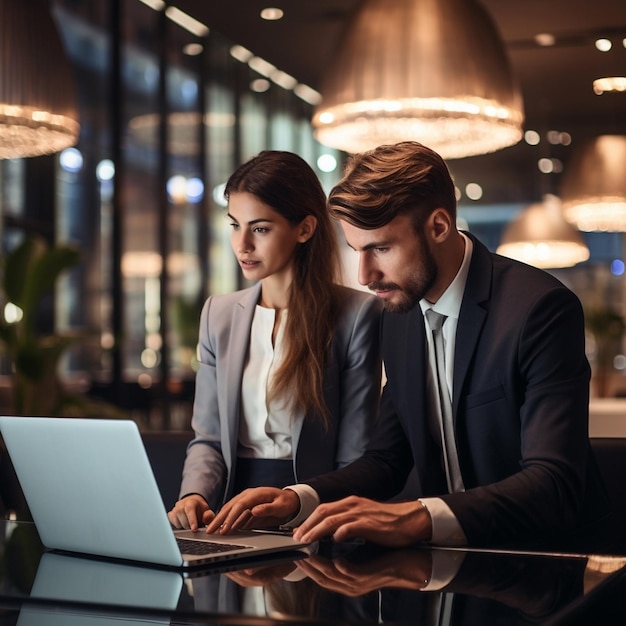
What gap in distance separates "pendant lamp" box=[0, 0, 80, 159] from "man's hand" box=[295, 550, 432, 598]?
3376 mm

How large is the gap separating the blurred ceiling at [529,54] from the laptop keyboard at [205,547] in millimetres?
6033

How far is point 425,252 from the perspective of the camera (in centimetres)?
220

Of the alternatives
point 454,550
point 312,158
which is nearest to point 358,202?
point 454,550

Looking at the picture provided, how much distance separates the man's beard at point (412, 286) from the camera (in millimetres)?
2189

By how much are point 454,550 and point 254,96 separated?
937 centimetres

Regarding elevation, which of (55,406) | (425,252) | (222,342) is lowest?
(55,406)

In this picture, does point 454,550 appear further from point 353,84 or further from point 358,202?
point 353,84

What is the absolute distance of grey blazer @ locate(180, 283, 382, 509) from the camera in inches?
104

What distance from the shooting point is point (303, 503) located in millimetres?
2135

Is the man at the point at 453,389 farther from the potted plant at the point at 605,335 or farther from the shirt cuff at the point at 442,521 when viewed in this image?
the potted plant at the point at 605,335

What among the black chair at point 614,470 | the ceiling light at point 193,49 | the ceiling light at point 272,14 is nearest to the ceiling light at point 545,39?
the ceiling light at point 272,14

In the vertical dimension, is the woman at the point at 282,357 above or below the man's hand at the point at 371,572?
above

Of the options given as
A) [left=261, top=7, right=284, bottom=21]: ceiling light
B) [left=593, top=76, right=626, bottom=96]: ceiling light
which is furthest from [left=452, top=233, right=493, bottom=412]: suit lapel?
[left=593, top=76, right=626, bottom=96]: ceiling light

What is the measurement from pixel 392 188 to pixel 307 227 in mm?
625
